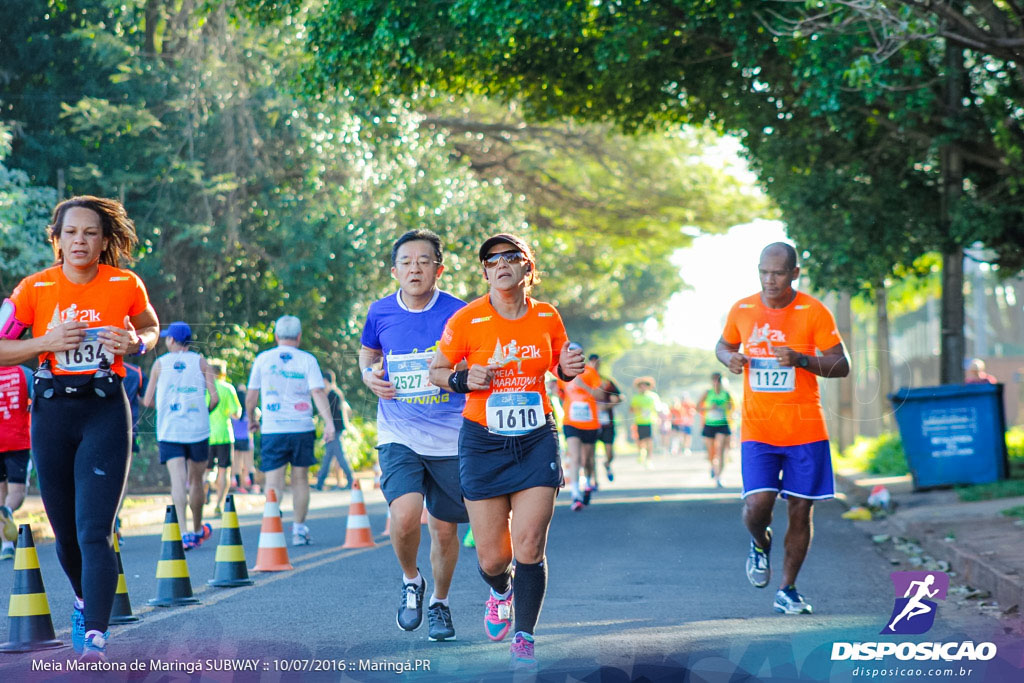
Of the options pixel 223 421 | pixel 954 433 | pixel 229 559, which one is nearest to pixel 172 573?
pixel 229 559

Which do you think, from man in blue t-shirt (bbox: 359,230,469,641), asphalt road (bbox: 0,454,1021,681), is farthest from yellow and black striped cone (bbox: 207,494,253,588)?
man in blue t-shirt (bbox: 359,230,469,641)

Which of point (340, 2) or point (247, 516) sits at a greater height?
point (340, 2)

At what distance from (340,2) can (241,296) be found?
7983mm

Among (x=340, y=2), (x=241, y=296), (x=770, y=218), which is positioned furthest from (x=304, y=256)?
(x=770, y=218)

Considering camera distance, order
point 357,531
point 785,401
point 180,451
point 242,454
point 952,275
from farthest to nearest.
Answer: point 242,454 < point 952,275 < point 357,531 < point 180,451 < point 785,401

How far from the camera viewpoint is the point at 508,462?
5930 mm

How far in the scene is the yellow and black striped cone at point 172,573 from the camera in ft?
27.1

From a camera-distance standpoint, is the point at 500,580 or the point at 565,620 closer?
the point at 500,580

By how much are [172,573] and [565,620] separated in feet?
8.01

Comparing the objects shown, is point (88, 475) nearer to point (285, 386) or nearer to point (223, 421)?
point (285, 386)

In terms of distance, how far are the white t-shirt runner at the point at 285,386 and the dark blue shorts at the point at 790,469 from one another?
15.7 ft

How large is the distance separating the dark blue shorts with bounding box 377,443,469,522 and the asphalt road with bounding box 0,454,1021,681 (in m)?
0.64

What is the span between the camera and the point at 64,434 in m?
5.89

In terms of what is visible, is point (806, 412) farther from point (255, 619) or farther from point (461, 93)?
point (461, 93)
